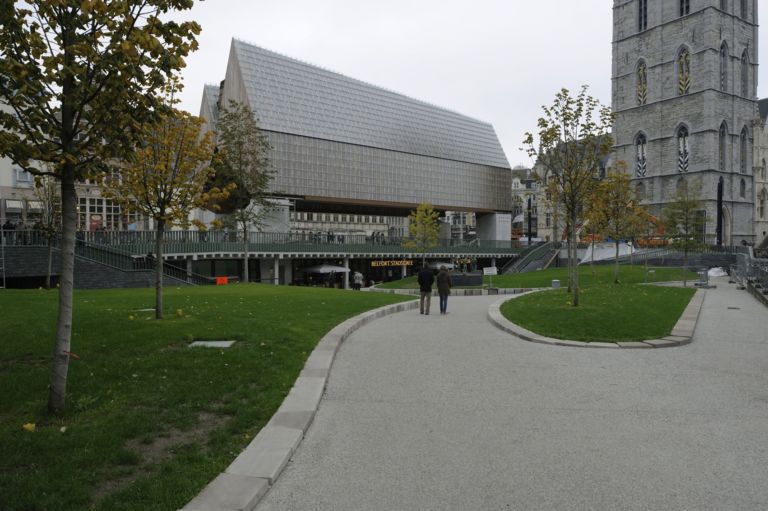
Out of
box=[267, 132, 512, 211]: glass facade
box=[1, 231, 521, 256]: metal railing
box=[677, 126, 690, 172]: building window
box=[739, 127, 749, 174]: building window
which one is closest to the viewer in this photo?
box=[1, 231, 521, 256]: metal railing

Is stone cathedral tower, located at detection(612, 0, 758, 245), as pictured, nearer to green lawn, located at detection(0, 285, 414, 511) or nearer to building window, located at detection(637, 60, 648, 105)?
building window, located at detection(637, 60, 648, 105)

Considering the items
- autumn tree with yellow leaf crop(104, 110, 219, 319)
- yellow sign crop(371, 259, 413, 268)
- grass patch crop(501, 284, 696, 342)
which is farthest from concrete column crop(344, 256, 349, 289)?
autumn tree with yellow leaf crop(104, 110, 219, 319)

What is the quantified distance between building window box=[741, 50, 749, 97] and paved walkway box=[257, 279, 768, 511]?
85917 mm

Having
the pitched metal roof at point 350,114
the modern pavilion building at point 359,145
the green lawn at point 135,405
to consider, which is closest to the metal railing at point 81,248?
the green lawn at point 135,405

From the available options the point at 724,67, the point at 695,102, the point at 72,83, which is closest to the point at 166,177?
the point at 72,83

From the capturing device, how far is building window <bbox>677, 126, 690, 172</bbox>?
256ft

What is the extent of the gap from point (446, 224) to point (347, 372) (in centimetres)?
7742

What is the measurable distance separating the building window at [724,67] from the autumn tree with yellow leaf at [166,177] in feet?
276

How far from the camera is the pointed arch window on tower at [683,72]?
77.6 meters

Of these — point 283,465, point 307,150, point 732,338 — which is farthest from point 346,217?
point 283,465

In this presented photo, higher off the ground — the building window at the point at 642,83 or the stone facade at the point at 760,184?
the building window at the point at 642,83

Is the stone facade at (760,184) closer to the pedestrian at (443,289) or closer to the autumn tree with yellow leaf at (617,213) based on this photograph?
the autumn tree with yellow leaf at (617,213)

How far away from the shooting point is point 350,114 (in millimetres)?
71625

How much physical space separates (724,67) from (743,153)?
12867mm
